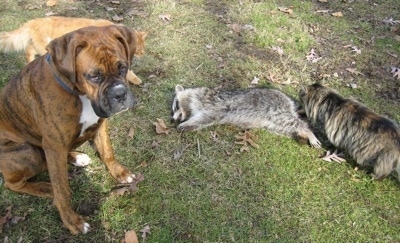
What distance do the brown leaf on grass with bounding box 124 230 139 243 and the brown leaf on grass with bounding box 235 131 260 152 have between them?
1.68 m

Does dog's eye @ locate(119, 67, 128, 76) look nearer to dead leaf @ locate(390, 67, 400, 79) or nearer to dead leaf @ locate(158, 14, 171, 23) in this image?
dead leaf @ locate(158, 14, 171, 23)

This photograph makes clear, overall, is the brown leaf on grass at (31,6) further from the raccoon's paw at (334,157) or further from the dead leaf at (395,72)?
the dead leaf at (395,72)

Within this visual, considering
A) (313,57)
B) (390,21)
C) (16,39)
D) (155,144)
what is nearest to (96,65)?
(155,144)

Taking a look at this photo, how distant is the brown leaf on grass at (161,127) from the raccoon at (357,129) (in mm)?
1871

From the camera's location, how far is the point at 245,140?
186 inches

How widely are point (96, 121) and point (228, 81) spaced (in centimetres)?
280

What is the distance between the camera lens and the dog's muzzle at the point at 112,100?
9.54 feet

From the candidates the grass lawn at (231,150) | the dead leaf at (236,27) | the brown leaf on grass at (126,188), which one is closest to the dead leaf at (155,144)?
the grass lawn at (231,150)

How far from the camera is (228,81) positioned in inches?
225

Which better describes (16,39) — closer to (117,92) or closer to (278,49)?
(117,92)

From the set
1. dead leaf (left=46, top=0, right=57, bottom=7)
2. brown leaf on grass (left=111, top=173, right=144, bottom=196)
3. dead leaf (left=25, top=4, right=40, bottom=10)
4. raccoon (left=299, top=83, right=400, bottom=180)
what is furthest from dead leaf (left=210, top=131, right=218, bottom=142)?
dead leaf (left=25, top=4, right=40, bottom=10)

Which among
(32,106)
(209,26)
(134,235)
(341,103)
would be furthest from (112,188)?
(209,26)

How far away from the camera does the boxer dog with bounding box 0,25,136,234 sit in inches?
113

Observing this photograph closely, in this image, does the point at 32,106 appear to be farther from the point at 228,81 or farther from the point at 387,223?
the point at 387,223
